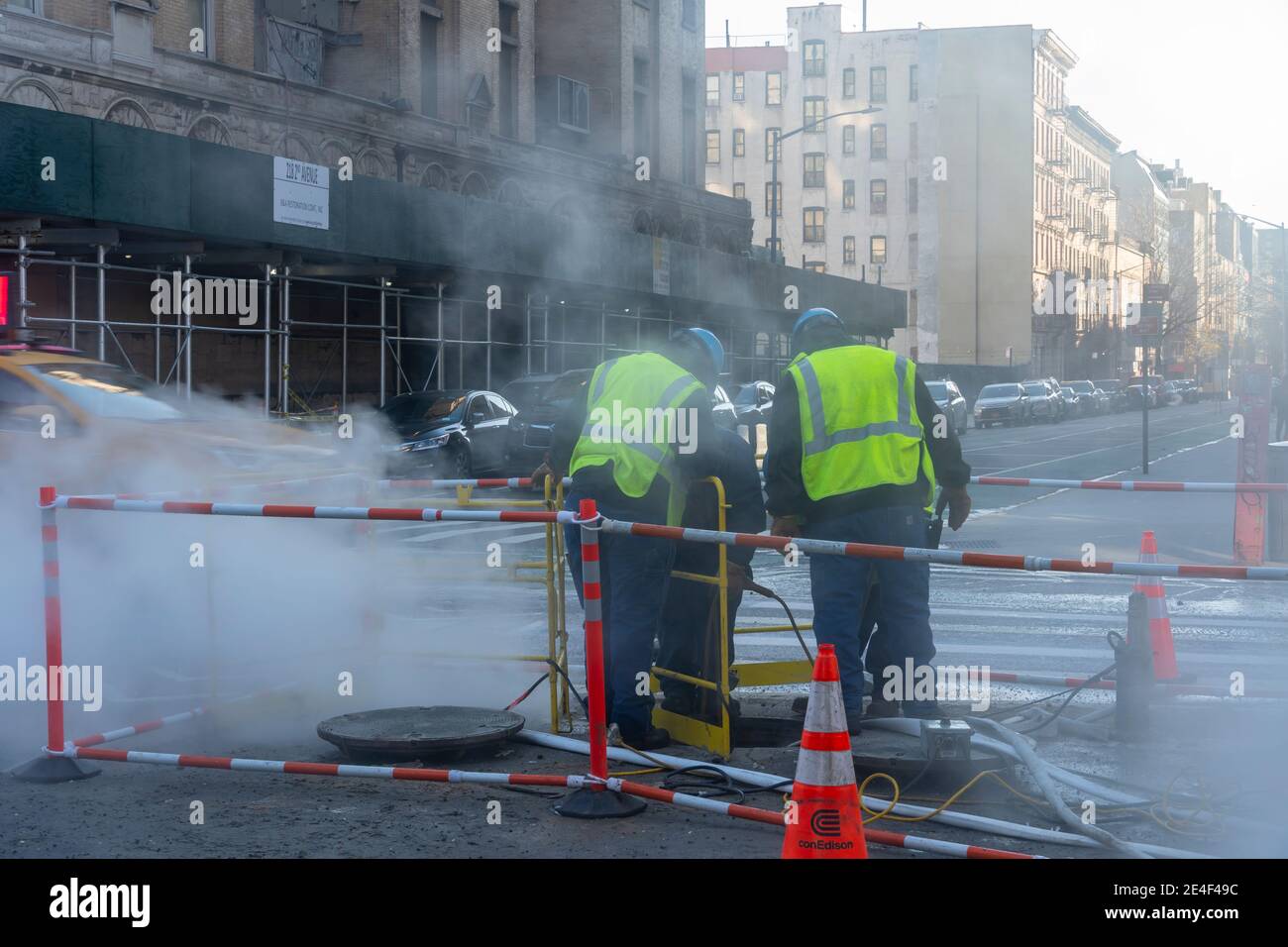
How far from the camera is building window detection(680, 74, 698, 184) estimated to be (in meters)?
44.8

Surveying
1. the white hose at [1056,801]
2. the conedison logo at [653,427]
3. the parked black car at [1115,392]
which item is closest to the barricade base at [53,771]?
the conedison logo at [653,427]

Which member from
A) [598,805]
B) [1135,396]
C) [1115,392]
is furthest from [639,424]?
[1135,396]

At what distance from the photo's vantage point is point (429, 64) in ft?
110

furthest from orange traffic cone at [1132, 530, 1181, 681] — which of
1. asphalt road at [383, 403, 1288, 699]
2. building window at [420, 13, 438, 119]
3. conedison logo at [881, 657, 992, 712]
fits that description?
building window at [420, 13, 438, 119]

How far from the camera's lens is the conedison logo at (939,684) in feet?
21.4

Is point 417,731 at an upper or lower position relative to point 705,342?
lower

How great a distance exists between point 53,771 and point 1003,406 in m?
49.3

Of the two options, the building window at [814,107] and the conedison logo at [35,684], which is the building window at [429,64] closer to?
the conedison logo at [35,684]

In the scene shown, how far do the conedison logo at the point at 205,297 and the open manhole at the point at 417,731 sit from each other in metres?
17.4

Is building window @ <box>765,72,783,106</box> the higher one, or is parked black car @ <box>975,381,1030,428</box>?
building window @ <box>765,72,783,106</box>

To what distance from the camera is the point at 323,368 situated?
92.7 ft

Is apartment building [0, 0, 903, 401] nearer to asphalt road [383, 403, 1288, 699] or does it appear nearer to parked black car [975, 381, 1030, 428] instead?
asphalt road [383, 403, 1288, 699]

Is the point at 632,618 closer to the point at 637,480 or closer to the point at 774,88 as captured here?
the point at 637,480
